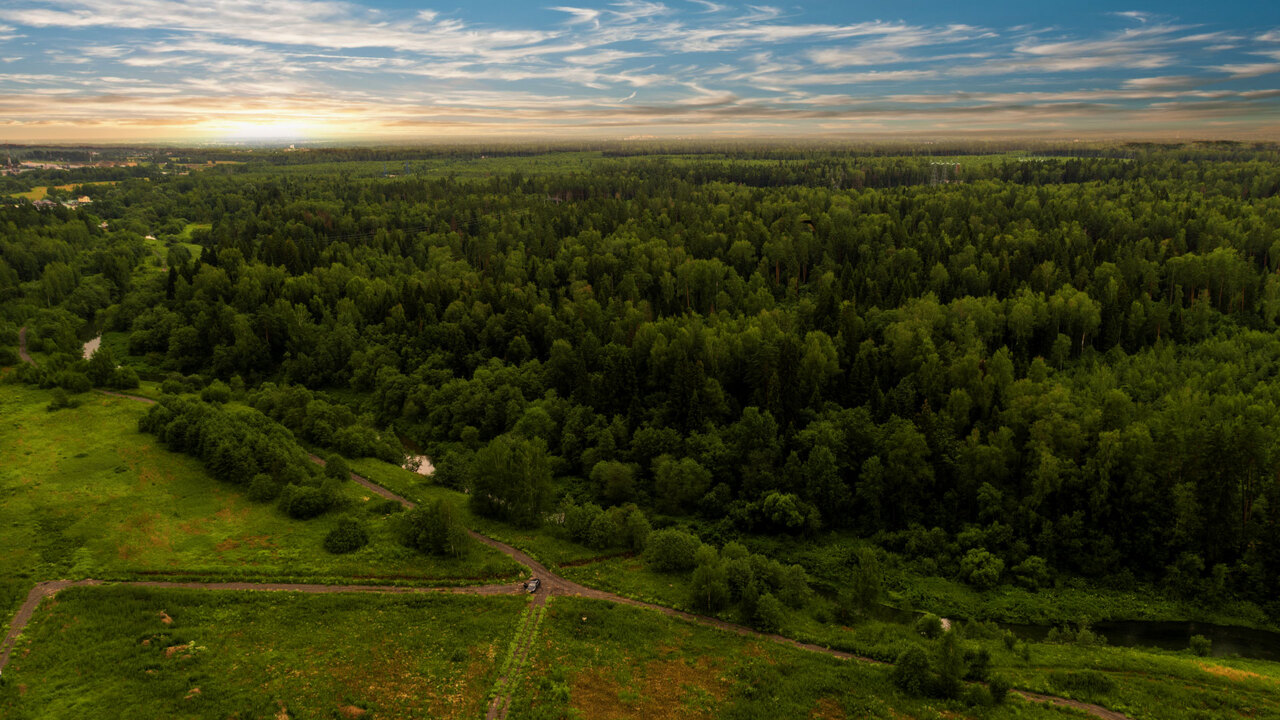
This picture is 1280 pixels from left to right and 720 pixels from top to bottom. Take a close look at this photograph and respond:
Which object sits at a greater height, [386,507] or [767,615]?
[386,507]

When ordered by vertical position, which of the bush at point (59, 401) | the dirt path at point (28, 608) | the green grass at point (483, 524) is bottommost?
the green grass at point (483, 524)

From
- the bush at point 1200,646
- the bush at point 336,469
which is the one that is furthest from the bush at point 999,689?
the bush at point 336,469

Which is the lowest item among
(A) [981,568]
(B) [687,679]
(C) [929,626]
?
(B) [687,679]

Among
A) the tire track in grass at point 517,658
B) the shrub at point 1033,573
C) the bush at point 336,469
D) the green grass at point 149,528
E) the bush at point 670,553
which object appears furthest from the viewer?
the bush at point 336,469

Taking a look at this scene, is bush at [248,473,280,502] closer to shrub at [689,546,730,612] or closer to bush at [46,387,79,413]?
bush at [46,387,79,413]

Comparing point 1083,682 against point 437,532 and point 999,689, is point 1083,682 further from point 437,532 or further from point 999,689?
point 437,532

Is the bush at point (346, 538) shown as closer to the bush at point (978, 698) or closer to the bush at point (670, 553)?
the bush at point (670, 553)

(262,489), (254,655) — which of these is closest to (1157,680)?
(254,655)

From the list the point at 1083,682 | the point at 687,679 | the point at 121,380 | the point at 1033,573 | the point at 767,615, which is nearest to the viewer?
the point at 1083,682
